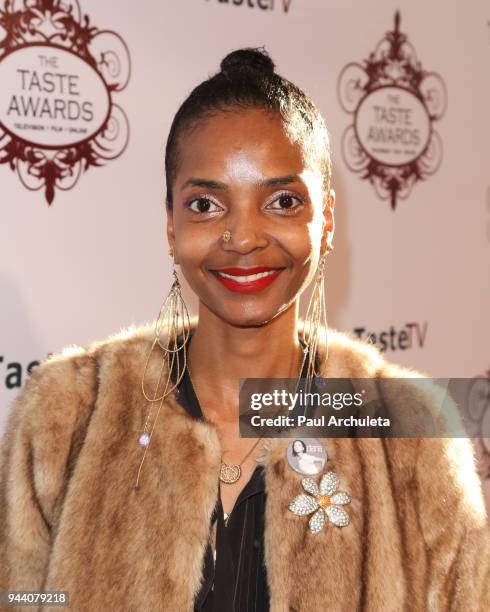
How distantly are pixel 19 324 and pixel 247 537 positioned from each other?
3.03ft

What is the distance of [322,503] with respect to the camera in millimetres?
1202

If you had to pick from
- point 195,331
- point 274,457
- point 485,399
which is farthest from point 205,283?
point 485,399

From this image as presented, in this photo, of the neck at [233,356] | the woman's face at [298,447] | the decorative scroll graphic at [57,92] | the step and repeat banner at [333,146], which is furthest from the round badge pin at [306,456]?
the decorative scroll graphic at [57,92]

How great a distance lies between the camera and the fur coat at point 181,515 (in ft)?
3.76

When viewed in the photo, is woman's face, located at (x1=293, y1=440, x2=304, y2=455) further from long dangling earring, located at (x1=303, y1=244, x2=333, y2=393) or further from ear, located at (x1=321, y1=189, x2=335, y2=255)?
ear, located at (x1=321, y1=189, x2=335, y2=255)

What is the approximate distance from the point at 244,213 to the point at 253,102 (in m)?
0.18

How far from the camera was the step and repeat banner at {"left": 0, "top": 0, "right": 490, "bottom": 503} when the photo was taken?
1.88m

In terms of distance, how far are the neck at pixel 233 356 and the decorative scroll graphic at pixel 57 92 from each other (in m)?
0.80

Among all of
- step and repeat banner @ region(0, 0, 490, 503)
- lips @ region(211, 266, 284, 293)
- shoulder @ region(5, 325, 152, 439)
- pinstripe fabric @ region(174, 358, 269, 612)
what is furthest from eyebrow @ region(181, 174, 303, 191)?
step and repeat banner @ region(0, 0, 490, 503)

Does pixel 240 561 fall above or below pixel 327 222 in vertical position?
below

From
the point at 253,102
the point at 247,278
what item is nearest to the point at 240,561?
the point at 247,278

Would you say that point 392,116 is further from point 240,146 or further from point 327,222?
point 240,146

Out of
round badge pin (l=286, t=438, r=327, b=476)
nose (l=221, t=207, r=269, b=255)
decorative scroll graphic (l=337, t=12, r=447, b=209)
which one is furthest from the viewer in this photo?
decorative scroll graphic (l=337, t=12, r=447, b=209)

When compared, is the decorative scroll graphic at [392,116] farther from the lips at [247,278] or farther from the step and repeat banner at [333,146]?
the lips at [247,278]
